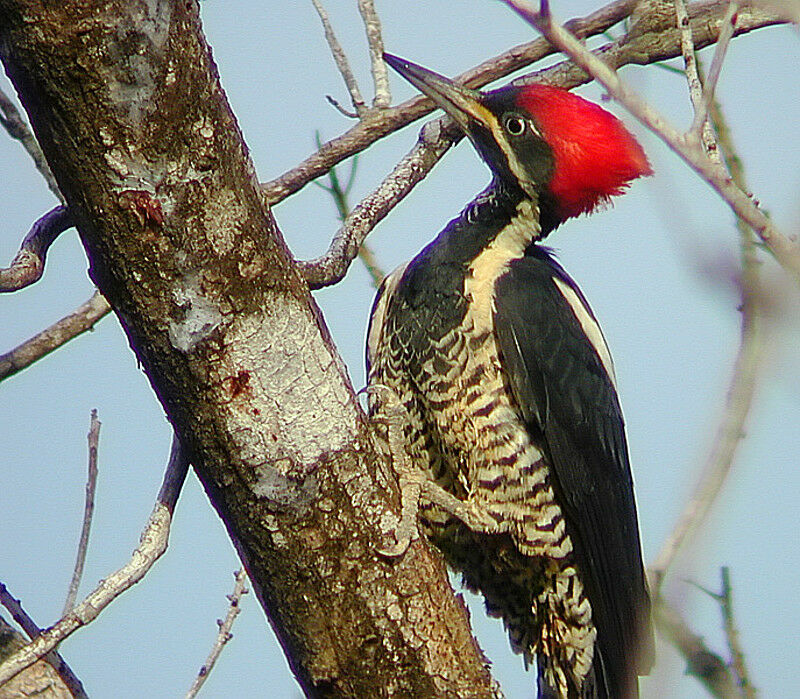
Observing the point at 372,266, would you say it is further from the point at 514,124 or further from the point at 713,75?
the point at 713,75

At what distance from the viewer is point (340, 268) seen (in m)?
2.92

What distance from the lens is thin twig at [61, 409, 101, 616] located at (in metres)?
2.41

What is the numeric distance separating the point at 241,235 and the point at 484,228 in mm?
1572

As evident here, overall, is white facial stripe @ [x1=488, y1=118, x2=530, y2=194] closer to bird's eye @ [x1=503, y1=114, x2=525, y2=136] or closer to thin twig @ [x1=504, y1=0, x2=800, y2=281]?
bird's eye @ [x1=503, y1=114, x2=525, y2=136]

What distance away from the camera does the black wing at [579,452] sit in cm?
310

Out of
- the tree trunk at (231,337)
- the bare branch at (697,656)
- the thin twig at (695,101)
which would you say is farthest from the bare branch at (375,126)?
the bare branch at (697,656)

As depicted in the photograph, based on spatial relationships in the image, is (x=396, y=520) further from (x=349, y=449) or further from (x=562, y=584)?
(x=562, y=584)

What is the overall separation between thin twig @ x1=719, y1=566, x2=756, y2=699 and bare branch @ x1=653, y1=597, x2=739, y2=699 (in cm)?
3

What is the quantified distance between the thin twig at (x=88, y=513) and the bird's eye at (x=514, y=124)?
1526 millimetres

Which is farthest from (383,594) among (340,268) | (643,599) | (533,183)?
(533,183)

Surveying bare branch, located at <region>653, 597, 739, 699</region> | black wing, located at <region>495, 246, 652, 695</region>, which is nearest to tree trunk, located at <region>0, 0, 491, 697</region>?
bare branch, located at <region>653, 597, 739, 699</region>

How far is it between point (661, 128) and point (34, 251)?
143 centimetres

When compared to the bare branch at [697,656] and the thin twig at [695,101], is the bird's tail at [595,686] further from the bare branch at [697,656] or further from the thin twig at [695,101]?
the thin twig at [695,101]

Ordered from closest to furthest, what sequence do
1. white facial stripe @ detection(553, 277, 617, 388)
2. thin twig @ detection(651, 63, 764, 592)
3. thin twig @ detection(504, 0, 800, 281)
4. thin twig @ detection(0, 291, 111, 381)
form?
thin twig @ detection(504, 0, 800, 281) → thin twig @ detection(651, 63, 764, 592) → thin twig @ detection(0, 291, 111, 381) → white facial stripe @ detection(553, 277, 617, 388)
